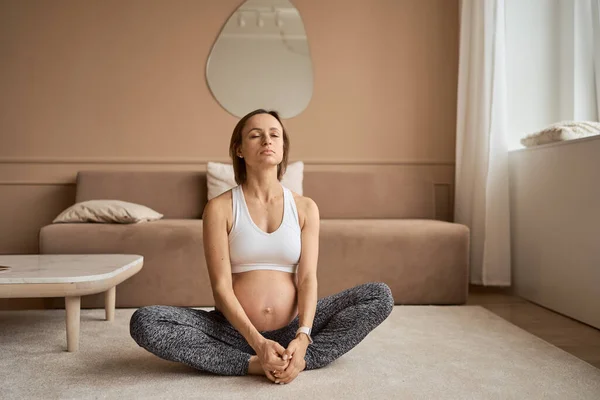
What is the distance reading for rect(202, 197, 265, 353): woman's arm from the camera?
170 cm

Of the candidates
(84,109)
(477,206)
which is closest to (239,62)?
(84,109)

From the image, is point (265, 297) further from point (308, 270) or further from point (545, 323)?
point (545, 323)

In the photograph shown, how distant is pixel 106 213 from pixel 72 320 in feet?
3.48

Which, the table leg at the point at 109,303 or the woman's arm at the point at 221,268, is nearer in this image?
the woman's arm at the point at 221,268

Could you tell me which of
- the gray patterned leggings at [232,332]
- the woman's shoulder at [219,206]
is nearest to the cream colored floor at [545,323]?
the gray patterned leggings at [232,332]

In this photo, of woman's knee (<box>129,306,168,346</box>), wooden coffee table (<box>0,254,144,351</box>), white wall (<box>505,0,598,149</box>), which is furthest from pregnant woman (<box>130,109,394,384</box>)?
white wall (<box>505,0,598,149</box>)

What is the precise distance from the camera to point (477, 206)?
3590 millimetres

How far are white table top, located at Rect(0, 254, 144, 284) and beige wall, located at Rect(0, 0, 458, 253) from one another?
1274 mm

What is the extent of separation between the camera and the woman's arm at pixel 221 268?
66.9 inches

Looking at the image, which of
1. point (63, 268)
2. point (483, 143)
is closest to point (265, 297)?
point (63, 268)

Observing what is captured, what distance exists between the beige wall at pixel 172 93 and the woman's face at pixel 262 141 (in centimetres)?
209

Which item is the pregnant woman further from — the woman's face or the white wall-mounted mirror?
the white wall-mounted mirror

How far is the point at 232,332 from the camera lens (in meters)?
1.88

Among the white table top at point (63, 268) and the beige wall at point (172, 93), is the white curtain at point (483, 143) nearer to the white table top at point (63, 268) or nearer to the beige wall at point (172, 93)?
the beige wall at point (172, 93)
